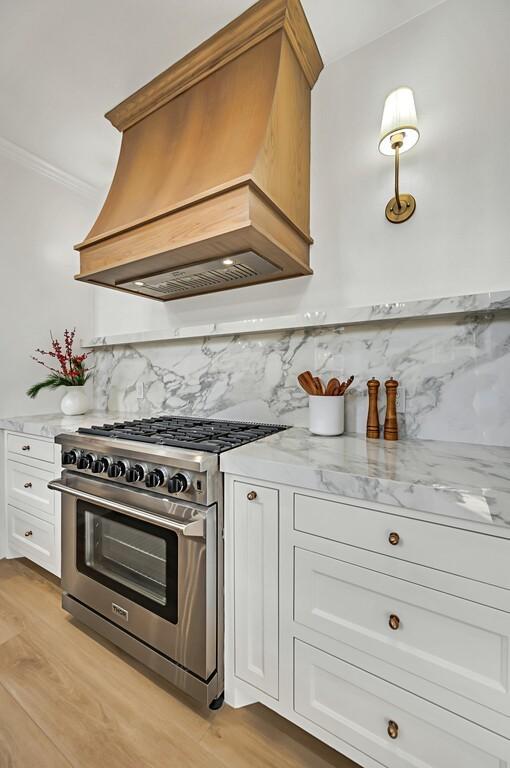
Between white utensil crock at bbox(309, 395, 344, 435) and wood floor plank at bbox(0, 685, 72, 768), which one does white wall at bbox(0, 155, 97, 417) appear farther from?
white utensil crock at bbox(309, 395, 344, 435)

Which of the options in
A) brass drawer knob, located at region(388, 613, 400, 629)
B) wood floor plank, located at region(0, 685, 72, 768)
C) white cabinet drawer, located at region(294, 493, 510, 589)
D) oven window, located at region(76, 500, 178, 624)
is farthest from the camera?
oven window, located at region(76, 500, 178, 624)

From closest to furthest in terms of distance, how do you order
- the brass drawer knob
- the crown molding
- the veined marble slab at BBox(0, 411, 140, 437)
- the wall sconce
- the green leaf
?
the brass drawer knob, the wall sconce, the veined marble slab at BBox(0, 411, 140, 437), the crown molding, the green leaf

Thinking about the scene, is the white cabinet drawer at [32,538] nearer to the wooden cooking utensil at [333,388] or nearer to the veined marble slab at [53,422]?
the veined marble slab at [53,422]

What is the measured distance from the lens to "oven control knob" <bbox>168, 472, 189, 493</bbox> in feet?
3.80

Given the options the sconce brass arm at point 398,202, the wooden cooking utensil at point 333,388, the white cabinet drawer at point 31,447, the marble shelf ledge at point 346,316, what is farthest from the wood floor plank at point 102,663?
the sconce brass arm at point 398,202

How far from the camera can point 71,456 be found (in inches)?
59.6

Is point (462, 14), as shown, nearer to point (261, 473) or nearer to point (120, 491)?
point (261, 473)

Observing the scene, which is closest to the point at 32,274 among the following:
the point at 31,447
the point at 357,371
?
the point at 31,447

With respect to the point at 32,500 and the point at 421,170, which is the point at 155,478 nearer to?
the point at 32,500

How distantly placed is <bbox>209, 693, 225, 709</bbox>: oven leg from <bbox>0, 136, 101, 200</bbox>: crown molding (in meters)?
3.08

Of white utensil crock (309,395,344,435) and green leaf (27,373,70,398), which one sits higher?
green leaf (27,373,70,398)

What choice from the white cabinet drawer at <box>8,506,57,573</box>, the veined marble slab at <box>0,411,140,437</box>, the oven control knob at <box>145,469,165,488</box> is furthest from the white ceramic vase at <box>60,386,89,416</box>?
the oven control knob at <box>145,469,165,488</box>

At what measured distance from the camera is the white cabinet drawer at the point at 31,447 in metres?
1.81

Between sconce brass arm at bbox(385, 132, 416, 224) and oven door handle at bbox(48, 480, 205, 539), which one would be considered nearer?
oven door handle at bbox(48, 480, 205, 539)
